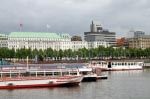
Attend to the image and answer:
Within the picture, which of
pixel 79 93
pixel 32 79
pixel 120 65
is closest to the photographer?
pixel 79 93

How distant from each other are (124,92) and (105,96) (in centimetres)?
503

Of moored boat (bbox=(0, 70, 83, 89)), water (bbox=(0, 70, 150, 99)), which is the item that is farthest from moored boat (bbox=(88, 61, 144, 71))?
water (bbox=(0, 70, 150, 99))

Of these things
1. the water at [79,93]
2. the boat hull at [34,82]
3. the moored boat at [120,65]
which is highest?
the moored boat at [120,65]

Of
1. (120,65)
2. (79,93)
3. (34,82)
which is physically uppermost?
(120,65)

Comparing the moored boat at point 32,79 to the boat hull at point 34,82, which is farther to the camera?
the moored boat at point 32,79

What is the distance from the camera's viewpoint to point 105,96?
173 ft

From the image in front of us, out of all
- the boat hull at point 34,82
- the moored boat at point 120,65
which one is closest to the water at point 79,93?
the boat hull at point 34,82

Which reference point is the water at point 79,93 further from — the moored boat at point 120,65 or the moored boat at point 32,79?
the moored boat at point 120,65

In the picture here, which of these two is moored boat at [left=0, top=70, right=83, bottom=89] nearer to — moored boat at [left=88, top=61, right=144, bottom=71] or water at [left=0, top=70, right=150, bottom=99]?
water at [left=0, top=70, right=150, bottom=99]

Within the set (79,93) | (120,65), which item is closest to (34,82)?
(79,93)

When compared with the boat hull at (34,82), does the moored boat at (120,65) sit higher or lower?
higher

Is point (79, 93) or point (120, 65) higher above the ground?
point (120, 65)

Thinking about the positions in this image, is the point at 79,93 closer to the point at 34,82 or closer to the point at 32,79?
the point at 34,82

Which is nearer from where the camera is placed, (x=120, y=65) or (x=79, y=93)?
(x=79, y=93)
